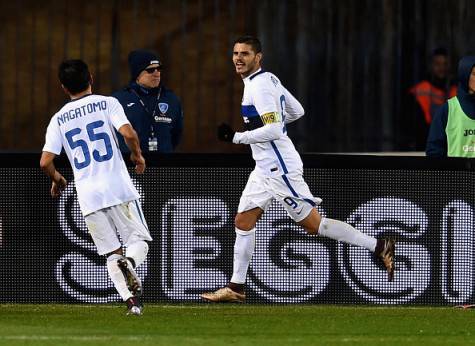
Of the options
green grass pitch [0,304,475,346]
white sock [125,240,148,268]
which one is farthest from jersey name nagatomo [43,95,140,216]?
green grass pitch [0,304,475,346]

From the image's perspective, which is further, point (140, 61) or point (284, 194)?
point (140, 61)

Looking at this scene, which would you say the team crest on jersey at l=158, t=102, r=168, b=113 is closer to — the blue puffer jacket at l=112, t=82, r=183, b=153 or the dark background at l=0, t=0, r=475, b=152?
the blue puffer jacket at l=112, t=82, r=183, b=153

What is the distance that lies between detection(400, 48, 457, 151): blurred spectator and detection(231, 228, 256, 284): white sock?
4503mm

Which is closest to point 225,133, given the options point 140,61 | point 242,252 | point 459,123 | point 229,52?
point 242,252

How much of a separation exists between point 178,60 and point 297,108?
12.7 ft

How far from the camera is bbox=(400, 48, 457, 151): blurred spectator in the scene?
17.2 meters

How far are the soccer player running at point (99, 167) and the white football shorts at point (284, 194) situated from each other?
43.2 inches

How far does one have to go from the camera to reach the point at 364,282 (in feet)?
44.0

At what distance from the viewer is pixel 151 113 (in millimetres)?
14148

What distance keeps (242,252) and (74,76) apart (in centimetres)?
180

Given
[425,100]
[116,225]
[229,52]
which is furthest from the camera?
[425,100]

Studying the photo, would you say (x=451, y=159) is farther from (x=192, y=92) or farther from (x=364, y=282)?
(x=192, y=92)

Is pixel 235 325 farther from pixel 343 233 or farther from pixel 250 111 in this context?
pixel 250 111

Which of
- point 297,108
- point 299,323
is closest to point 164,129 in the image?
point 297,108
